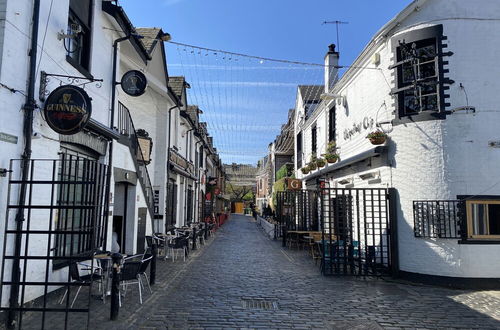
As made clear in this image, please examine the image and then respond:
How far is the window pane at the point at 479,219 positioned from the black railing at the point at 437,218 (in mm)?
377

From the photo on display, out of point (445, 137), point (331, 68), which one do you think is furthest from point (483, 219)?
point (331, 68)

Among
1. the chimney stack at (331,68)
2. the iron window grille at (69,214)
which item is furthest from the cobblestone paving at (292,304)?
the chimney stack at (331,68)

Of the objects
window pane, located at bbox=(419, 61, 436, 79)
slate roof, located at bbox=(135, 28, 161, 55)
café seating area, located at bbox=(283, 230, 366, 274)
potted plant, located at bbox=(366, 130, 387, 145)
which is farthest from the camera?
→ slate roof, located at bbox=(135, 28, 161, 55)

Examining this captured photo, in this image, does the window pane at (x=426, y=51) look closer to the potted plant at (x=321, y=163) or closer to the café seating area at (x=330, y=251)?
the café seating area at (x=330, y=251)

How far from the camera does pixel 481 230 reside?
8836 millimetres

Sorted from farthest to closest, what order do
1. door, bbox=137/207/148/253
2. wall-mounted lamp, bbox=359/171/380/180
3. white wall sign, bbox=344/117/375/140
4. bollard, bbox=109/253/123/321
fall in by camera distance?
door, bbox=137/207/148/253
white wall sign, bbox=344/117/375/140
wall-mounted lamp, bbox=359/171/380/180
bollard, bbox=109/253/123/321

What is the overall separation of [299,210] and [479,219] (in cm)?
830

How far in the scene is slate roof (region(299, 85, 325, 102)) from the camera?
78.7 ft

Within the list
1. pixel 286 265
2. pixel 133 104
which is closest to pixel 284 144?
pixel 133 104

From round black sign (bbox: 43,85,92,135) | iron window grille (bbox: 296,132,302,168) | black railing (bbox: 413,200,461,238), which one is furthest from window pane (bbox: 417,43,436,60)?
iron window grille (bbox: 296,132,302,168)

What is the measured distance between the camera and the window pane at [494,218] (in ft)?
29.0

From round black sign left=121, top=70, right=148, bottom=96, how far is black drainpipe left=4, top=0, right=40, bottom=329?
344 centimetres

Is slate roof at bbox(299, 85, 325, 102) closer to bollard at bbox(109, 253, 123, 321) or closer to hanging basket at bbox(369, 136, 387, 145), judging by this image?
hanging basket at bbox(369, 136, 387, 145)

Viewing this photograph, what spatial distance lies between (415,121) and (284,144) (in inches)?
1080
